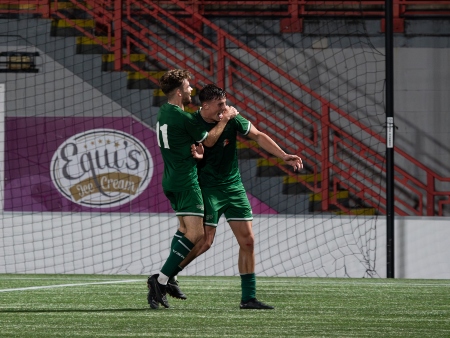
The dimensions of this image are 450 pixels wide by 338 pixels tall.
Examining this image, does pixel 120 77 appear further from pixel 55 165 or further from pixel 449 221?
pixel 449 221

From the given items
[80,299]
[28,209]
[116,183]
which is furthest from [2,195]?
[80,299]

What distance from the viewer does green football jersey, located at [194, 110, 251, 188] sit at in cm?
759

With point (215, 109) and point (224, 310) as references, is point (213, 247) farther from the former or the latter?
point (224, 310)

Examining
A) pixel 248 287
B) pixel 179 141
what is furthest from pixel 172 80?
pixel 248 287

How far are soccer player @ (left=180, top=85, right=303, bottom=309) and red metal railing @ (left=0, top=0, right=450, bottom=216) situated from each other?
19.4 feet

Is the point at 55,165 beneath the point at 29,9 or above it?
beneath

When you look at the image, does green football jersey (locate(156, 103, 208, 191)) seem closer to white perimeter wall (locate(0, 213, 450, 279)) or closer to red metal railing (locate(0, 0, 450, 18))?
white perimeter wall (locate(0, 213, 450, 279))

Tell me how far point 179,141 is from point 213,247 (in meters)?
4.80

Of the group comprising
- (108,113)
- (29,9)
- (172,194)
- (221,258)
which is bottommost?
(221,258)

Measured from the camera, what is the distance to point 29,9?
1532 cm

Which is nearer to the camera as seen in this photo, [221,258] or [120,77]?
[221,258]

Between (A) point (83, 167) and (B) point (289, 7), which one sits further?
(B) point (289, 7)

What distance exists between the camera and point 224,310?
709 cm

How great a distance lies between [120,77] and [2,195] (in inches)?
91.5
